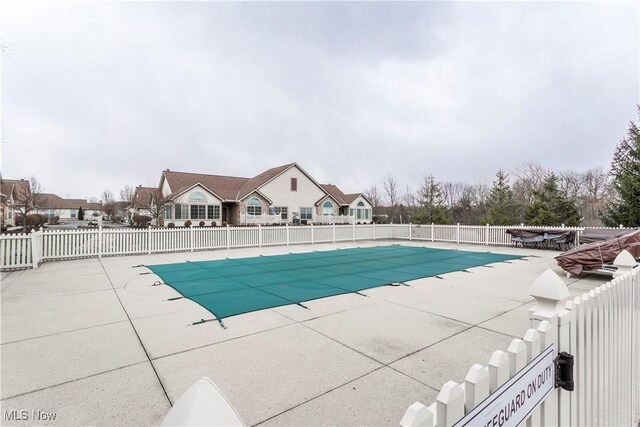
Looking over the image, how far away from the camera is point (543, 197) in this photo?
19.3 m

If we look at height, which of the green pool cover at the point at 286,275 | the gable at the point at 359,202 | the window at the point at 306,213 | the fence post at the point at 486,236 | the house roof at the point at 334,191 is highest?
the house roof at the point at 334,191

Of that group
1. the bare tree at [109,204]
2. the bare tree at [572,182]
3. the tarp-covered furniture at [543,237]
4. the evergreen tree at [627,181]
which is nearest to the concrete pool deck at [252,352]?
the tarp-covered furniture at [543,237]

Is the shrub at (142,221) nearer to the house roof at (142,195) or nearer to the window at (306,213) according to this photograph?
the house roof at (142,195)

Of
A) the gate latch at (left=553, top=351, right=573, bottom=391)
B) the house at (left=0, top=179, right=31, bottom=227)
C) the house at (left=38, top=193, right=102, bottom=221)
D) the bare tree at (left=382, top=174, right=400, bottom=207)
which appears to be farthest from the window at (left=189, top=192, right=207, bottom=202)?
the house at (left=38, top=193, right=102, bottom=221)

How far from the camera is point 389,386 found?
2680 millimetres

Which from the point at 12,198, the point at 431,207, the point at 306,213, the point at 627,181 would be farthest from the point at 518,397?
the point at 12,198

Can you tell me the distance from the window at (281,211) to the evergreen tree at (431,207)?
13.5 meters

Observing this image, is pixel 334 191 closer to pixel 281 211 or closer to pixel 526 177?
pixel 281 211

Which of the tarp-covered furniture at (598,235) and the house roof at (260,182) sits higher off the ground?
the house roof at (260,182)

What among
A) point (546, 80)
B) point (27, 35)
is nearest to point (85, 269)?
point (27, 35)

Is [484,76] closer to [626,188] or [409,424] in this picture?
[626,188]

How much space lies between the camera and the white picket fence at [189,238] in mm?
8891

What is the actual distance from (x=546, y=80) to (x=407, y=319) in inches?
595

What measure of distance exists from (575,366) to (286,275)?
659 cm
